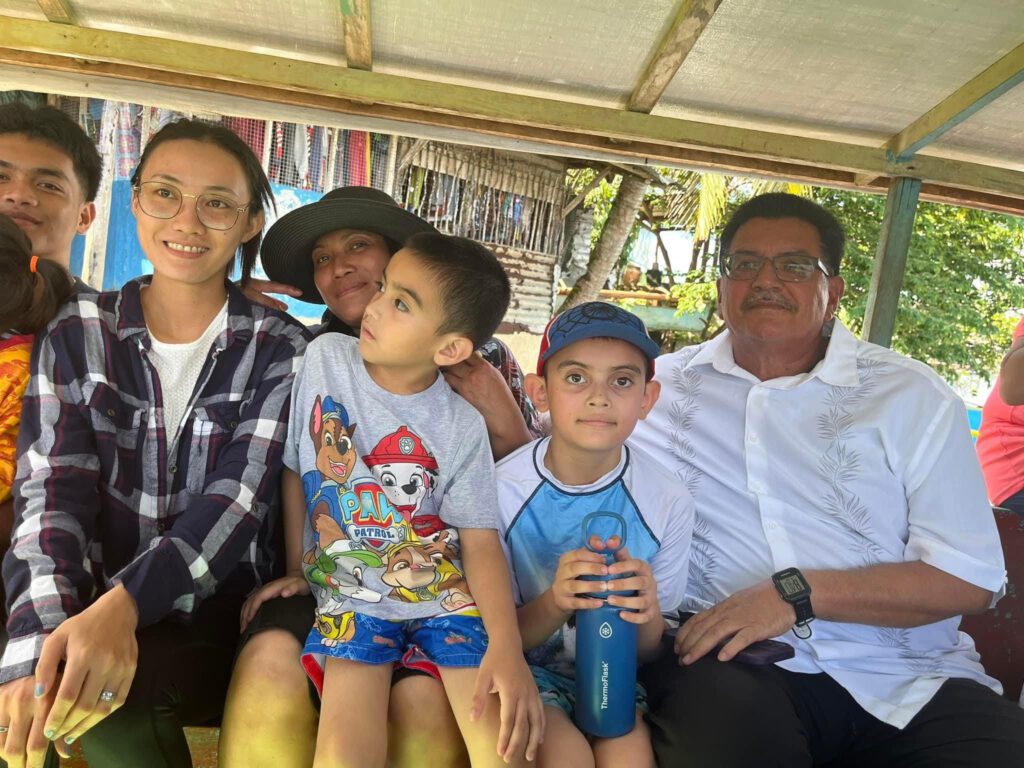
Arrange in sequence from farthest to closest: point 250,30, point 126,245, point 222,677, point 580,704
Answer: point 126,245 < point 250,30 < point 222,677 < point 580,704

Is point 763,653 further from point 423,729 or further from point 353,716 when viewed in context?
point 353,716

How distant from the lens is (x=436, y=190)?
8336 millimetres

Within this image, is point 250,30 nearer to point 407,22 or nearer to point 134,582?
point 407,22

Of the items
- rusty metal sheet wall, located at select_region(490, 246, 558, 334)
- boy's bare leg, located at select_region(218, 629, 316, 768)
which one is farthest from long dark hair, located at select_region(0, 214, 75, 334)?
rusty metal sheet wall, located at select_region(490, 246, 558, 334)

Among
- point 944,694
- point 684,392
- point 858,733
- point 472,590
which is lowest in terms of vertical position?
point 858,733

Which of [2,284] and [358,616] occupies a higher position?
[2,284]

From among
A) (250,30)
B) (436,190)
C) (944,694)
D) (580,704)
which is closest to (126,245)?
(436,190)

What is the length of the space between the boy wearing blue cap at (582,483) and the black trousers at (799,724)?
0.12 metres

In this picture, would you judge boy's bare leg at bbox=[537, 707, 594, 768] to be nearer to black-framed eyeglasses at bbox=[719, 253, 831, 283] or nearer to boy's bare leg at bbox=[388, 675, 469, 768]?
boy's bare leg at bbox=[388, 675, 469, 768]

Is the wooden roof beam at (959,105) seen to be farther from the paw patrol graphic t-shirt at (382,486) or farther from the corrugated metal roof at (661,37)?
the paw patrol graphic t-shirt at (382,486)

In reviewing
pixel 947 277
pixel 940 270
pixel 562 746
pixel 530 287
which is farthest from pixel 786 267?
pixel 947 277

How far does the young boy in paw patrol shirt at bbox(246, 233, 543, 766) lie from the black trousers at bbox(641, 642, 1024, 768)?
0.42 meters

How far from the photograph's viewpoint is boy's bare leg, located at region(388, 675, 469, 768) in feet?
5.73

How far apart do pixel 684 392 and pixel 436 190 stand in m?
6.33
